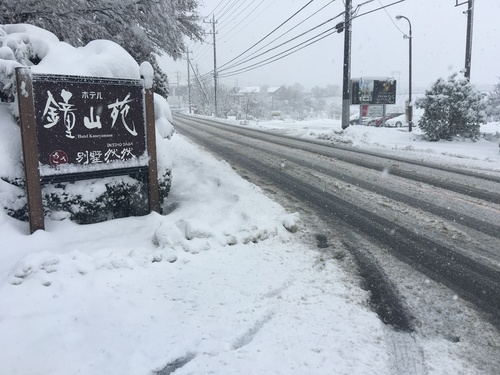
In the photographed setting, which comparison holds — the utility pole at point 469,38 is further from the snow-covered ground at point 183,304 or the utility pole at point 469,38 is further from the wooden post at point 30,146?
the wooden post at point 30,146

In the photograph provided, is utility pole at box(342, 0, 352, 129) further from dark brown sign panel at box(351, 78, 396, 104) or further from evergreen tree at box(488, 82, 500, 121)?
evergreen tree at box(488, 82, 500, 121)

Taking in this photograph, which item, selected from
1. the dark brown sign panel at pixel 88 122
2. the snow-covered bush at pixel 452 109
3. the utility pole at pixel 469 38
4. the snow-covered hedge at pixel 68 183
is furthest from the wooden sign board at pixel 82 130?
the utility pole at pixel 469 38

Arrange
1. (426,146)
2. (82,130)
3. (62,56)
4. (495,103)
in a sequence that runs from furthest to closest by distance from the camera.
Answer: (495,103)
(426,146)
(62,56)
(82,130)

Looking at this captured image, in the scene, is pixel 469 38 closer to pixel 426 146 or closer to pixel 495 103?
pixel 495 103

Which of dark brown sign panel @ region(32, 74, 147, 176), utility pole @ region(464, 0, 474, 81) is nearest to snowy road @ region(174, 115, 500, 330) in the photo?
dark brown sign panel @ region(32, 74, 147, 176)

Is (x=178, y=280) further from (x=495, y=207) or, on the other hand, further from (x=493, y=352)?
(x=495, y=207)

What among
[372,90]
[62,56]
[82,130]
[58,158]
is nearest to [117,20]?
[62,56]

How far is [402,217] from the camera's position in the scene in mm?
5812

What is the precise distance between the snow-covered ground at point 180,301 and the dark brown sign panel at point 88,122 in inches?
18.4

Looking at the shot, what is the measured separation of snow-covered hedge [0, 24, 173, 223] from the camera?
4625 millimetres

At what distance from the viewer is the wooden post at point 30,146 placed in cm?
432

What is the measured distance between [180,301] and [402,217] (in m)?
3.96

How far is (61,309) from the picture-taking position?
3.07 meters

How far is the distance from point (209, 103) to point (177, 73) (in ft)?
198
